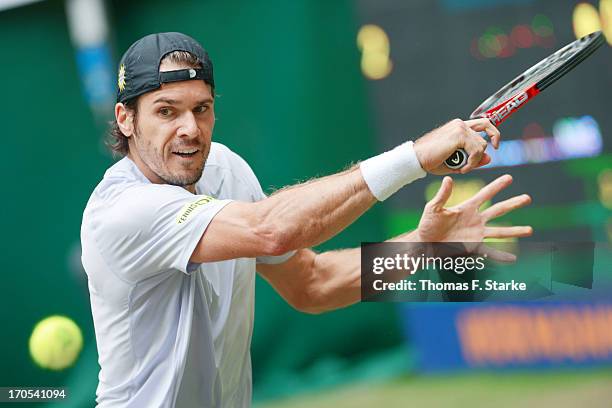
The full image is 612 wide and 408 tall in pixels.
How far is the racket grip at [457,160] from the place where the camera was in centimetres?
242

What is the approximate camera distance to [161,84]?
2629 mm

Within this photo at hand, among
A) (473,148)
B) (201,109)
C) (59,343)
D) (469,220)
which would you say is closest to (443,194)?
(469,220)

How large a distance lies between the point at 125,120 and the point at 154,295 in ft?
1.63

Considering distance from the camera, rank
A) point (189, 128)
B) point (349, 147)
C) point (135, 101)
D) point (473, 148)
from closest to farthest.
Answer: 1. point (473, 148)
2. point (189, 128)
3. point (135, 101)
4. point (349, 147)

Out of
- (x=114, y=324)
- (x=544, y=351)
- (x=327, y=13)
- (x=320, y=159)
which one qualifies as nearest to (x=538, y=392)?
(x=544, y=351)

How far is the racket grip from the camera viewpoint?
2.42 m

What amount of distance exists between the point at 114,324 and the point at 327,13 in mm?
2288

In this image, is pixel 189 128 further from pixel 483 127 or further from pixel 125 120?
pixel 483 127

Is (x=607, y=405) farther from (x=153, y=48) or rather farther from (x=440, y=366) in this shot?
(x=153, y=48)

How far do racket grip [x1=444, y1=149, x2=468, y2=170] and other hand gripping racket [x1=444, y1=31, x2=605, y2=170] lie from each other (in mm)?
319

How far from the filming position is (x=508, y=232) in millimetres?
2836

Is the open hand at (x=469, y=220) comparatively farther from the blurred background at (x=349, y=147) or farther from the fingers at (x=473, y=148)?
the blurred background at (x=349, y=147)

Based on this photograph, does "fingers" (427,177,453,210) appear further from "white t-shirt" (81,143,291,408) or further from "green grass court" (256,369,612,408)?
"green grass court" (256,369,612,408)

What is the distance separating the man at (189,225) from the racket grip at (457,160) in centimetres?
2
